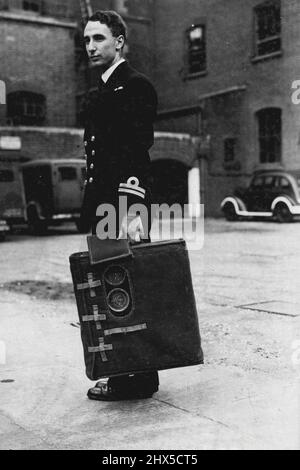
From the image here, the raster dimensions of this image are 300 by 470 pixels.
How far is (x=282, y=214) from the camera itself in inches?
743

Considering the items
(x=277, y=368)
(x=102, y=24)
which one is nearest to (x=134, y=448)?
(x=277, y=368)

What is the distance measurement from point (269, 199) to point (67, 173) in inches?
243

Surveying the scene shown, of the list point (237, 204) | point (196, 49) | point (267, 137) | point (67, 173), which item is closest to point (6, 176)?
point (67, 173)

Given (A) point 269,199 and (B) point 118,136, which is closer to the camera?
(B) point 118,136

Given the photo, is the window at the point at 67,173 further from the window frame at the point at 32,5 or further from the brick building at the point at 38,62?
the window frame at the point at 32,5

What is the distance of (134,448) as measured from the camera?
106 inches

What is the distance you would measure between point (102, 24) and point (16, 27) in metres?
22.2

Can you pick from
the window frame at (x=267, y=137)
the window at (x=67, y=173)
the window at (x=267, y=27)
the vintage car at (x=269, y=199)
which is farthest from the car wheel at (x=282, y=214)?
the window at (x=267, y=27)

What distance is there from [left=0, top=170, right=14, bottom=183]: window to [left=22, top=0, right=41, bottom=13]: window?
32.2 feet

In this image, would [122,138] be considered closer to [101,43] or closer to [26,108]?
[101,43]

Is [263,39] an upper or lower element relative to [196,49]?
lower

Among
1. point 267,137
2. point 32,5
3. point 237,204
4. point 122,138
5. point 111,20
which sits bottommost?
point 237,204

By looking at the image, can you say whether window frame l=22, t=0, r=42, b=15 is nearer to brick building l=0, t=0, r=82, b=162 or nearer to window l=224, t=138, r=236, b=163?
brick building l=0, t=0, r=82, b=162

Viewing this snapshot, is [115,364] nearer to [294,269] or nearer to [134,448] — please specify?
[134,448]
